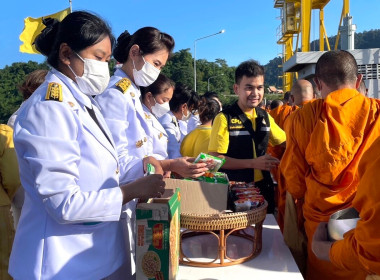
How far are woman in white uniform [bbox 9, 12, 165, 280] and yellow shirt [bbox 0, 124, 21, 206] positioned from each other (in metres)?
1.35

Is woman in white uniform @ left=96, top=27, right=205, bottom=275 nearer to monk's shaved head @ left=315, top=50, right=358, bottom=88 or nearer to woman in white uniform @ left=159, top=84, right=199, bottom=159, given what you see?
monk's shaved head @ left=315, top=50, right=358, bottom=88

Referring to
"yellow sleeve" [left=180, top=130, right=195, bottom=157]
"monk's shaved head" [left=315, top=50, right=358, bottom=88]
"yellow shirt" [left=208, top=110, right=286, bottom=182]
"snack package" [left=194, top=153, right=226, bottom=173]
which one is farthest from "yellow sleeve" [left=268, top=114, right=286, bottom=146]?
"snack package" [left=194, top=153, right=226, bottom=173]

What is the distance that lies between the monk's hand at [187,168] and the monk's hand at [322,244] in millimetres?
574

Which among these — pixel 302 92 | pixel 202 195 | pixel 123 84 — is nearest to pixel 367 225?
pixel 202 195

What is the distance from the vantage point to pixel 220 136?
104 inches

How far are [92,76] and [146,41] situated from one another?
0.81 meters

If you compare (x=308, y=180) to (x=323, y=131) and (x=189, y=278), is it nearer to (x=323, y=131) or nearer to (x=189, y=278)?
(x=323, y=131)

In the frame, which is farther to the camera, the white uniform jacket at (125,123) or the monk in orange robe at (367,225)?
the white uniform jacket at (125,123)

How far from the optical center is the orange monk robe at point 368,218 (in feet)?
3.35

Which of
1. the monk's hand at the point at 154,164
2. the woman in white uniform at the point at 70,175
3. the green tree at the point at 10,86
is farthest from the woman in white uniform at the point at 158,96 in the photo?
the green tree at the point at 10,86

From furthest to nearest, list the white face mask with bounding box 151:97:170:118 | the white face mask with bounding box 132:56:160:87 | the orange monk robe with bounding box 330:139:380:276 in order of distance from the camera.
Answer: the white face mask with bounding box 151:97:170:118 < the white face mask with bounding box 132:56:160:87 < the orange monk robe with bounding box 330:139:380:276

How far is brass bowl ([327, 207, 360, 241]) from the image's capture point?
1.30m

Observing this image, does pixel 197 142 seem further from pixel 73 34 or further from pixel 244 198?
pixel 73 34

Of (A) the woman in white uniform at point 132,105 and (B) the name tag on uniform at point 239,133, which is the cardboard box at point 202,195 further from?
(B) the name tag on uniform at point 239,133
